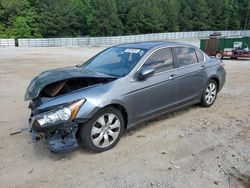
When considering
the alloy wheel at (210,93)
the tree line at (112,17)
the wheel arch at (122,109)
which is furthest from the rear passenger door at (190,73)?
the tree line at (112,17)

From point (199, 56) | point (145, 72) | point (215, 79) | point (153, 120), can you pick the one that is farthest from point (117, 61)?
point (215, 79)

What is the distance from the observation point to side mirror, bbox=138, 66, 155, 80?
4.36 meters

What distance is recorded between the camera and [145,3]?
202 ft

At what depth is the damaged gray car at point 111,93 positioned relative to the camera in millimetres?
3670

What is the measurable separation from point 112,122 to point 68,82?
2.88 feet

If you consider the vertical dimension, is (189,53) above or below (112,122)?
above

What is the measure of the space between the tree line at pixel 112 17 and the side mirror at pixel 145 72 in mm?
51340

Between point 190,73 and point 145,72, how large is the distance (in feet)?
4.40

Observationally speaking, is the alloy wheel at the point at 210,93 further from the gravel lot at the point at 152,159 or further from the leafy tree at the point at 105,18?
the leafy tree at the point at 105,18

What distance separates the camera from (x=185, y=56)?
17.8 feet

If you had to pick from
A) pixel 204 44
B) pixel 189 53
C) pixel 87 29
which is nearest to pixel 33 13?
pixel 87 29

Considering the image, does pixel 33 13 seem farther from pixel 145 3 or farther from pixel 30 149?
pixel 30 149

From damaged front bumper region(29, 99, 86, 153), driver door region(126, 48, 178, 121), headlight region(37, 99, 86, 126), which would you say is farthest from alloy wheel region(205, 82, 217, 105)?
headlight region(37, 99, 86, 126)

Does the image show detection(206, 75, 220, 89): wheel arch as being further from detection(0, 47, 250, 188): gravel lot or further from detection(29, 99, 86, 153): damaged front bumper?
detection(29, 99, 86, 153): damaged front bumper
